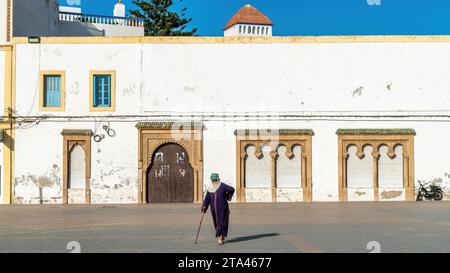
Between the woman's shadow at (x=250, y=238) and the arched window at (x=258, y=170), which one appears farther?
the arched window at (x=258, y=170)

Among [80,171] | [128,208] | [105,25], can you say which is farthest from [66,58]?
[105,25]

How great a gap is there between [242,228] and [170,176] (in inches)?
442

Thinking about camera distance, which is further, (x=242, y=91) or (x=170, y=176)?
(x=170, y=176)

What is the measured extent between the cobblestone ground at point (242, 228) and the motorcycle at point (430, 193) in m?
2.31

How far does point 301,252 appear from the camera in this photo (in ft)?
37.9

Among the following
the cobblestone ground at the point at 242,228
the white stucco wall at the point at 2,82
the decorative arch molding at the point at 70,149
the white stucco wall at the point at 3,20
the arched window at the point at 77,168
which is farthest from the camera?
the white stucco wall at the point at 3,20

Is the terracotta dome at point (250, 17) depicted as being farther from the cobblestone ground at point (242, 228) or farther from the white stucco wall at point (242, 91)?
the cobblestone ground at point (242, 228)

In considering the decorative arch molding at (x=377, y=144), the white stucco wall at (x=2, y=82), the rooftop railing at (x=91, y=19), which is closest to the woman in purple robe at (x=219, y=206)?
the decorative arch molding at (x=377, y=144)

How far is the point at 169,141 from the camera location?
1064 inches

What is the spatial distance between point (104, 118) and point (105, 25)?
12216 millimetres

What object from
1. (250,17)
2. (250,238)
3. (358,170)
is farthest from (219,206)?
(250,17)

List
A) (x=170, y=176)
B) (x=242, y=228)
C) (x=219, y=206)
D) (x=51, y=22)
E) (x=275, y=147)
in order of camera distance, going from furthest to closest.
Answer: (x=51, y=22), (x=170, y=176), (x=275, y=147), (x=242, y=228), (x=219, y=206)

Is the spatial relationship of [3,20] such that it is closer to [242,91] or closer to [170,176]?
[170,176]

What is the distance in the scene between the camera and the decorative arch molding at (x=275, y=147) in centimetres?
2672
